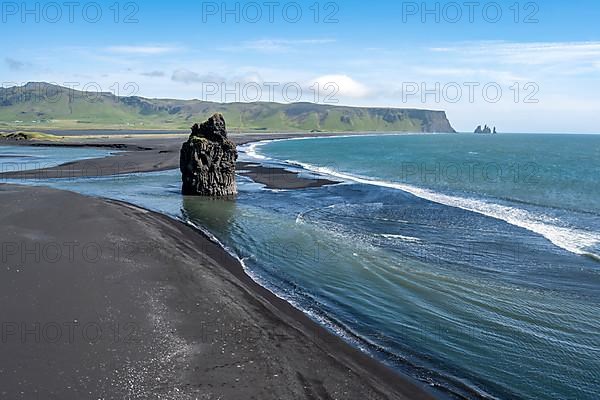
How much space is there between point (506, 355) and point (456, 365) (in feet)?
6.35

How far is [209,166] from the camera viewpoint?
43.9 m

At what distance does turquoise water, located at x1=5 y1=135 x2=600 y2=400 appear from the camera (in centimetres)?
1417

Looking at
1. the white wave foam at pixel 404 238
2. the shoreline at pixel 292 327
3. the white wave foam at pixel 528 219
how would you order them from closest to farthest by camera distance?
the shoreline at pixel 292 327 < the white wave foam at pixel 404 238 < the white wave foam at pixel 528 219

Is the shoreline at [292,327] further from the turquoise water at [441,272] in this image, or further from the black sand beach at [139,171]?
the black sand beach at [139,171]

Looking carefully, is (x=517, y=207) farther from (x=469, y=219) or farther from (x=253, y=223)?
(x=253, y=223)

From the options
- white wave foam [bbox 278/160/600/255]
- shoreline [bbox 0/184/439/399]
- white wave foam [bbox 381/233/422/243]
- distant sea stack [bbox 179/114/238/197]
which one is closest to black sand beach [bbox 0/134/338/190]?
distant sea stack [bbox 179/114/238/197]

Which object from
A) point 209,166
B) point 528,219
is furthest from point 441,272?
point 209,166

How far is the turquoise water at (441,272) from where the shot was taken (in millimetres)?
14172

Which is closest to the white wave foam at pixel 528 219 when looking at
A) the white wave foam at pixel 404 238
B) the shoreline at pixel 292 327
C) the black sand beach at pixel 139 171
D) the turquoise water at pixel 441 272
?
the turquoise water at pixel 441 272

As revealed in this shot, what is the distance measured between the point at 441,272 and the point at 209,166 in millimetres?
27079

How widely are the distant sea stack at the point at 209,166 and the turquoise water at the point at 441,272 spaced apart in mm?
2210

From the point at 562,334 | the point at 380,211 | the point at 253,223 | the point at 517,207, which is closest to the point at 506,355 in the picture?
the point at 562,334

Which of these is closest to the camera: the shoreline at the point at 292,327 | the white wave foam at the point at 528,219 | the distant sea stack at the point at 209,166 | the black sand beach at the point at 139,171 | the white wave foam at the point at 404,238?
the shoreline at the point at 292,327

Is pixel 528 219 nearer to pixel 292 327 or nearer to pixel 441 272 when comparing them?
pixel 441 272
